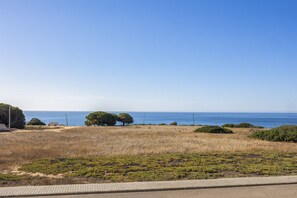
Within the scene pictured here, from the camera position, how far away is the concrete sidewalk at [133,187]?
6.17 m

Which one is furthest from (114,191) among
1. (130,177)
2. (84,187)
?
(130,177)

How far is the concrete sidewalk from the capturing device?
6168 millimetres

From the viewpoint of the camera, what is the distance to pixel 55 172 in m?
8.74

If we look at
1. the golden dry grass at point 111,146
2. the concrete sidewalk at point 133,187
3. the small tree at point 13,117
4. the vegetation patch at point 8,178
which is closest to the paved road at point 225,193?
the concrete sidewalk at point 133,187

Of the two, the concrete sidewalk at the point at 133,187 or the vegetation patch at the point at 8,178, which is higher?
the concrete sidewalk at the point at 133,187

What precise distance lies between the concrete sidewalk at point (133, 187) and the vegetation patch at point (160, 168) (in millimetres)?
823

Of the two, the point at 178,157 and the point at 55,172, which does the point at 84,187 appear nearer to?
the point at 55,172

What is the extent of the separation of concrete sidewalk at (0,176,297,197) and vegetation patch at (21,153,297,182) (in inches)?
32.4

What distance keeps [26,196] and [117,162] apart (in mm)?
4674

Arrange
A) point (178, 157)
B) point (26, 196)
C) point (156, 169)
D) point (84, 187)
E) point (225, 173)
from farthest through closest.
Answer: point (178, 157) → point (156, 169) → point (225, 173) → point (84, 187) → point (26, 196)

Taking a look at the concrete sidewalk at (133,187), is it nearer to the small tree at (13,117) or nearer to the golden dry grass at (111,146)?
the golden dry grass at (111,146)

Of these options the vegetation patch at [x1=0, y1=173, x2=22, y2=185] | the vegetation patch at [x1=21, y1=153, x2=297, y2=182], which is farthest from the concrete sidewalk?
the vegetation patch at [x1=0, y1=173, x2=22, y2=185]

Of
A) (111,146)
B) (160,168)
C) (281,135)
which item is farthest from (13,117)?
(160,168)

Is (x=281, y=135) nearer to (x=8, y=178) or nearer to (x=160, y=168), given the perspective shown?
(x=160, y=168)
